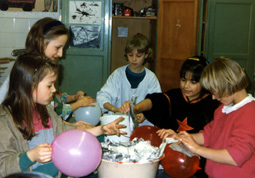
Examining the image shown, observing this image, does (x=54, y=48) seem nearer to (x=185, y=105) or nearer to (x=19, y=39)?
(x=185, y=105)

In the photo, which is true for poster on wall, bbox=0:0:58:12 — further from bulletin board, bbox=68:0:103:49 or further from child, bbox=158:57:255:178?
child, bbox=158:57:255:178

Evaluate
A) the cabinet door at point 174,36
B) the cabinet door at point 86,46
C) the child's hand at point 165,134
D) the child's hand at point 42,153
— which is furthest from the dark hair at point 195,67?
the cabinet door at point 86,46

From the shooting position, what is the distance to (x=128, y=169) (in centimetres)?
110

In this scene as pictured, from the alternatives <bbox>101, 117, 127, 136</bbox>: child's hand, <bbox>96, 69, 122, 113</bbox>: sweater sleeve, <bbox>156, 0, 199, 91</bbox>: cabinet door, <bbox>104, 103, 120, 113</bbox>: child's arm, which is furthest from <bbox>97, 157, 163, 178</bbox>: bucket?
<bbox>156, 0, 199, 91</bbox>: cabinet door

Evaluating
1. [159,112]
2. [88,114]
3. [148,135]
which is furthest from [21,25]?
[148,135]

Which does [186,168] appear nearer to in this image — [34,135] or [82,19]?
[34,135]

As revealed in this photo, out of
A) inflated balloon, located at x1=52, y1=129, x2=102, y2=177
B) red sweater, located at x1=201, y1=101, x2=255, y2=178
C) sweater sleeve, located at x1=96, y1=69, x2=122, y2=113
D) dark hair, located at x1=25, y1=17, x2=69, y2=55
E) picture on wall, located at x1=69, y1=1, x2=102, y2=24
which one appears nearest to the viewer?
inflated balloon, located at x1=52, y1=129, x2=102, y2=177

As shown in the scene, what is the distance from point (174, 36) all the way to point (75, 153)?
10.1 feet

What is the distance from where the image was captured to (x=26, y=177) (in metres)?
0.73

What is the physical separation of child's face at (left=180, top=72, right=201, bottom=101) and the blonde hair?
19.9 inches

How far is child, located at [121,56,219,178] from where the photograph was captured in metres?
1.78

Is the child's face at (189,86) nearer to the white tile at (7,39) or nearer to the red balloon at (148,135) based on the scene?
the red balloon at (148,135)

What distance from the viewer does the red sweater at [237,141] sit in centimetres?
117

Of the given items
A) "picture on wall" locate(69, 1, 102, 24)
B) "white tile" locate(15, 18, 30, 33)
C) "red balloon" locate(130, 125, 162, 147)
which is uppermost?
"picture on wall" locate(69, 1, 102, 24)
